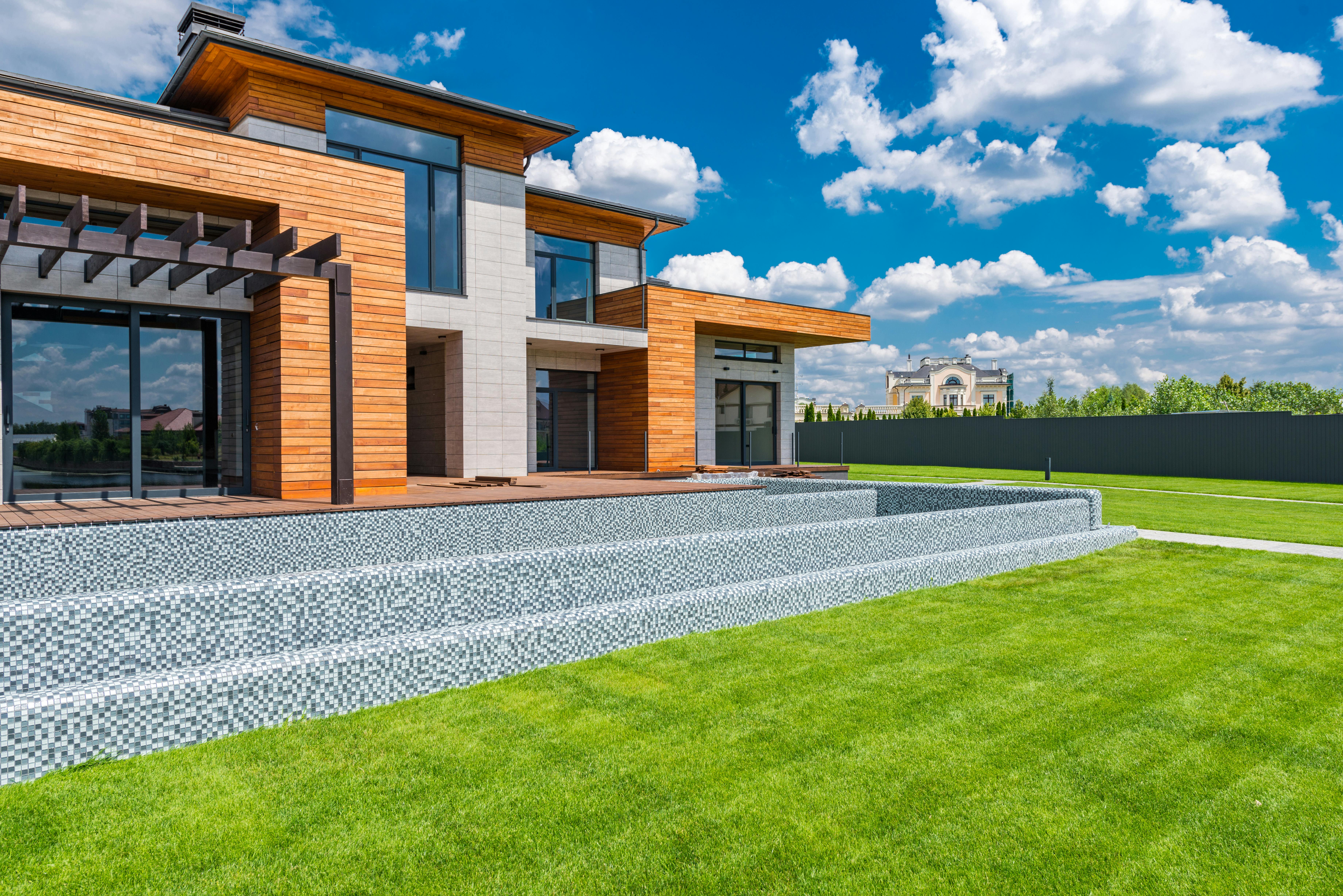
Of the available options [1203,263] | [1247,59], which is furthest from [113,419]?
[1203,263]

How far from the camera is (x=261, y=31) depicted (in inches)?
496

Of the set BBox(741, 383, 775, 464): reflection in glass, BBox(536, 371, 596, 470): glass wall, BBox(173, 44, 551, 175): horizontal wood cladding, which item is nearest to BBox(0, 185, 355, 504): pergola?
BBox(173, 44, 551, 175): horizontal wood cladding

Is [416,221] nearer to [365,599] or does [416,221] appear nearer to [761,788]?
[365,599]

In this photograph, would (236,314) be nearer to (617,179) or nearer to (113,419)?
(113,419)

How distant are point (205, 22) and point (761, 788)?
15.3 meters

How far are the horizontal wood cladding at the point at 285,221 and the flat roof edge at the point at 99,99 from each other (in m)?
0.61

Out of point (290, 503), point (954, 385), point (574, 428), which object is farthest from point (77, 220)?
point (954, 385)

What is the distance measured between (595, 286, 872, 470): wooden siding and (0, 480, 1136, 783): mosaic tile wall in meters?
8.60

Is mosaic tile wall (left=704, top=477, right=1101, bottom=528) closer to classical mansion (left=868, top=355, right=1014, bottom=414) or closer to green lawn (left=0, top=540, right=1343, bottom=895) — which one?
green lawn (left=0, top=540, right=1343, bottom=895)

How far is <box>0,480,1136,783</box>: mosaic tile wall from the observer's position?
3574mm

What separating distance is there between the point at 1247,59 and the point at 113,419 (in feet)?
101

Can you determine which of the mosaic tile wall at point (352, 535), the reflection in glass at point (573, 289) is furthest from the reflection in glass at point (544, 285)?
the mosaic tile wall at point (352, 535)

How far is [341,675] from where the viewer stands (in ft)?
12.9

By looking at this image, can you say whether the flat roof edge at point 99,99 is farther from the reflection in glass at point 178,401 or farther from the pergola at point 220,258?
the reflection in glass at point 178,401
